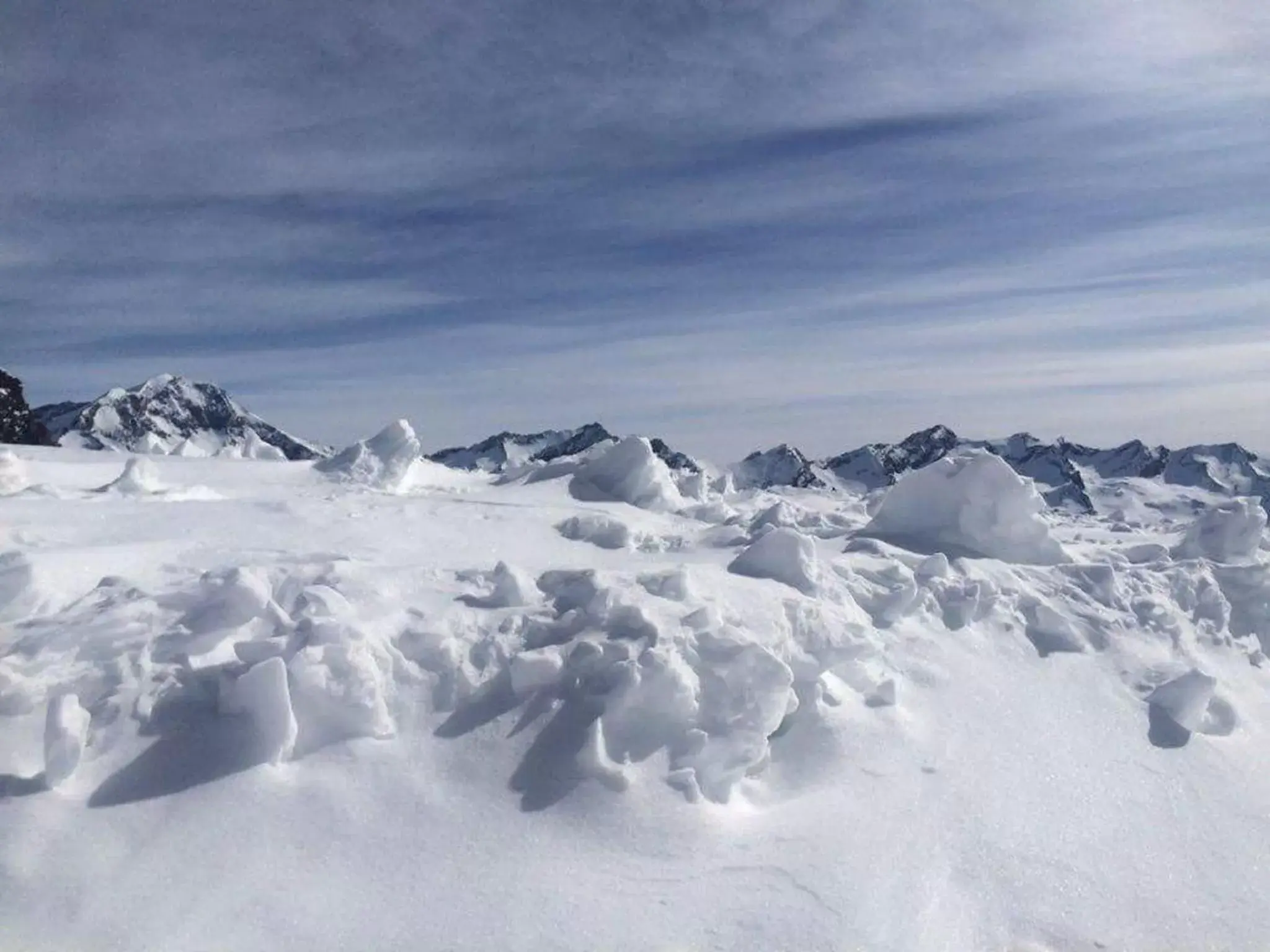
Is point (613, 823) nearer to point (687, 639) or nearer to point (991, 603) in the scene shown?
point (687, 639)

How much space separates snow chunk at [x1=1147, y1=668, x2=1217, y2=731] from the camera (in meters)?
9.52

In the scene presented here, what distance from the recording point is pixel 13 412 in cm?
2381

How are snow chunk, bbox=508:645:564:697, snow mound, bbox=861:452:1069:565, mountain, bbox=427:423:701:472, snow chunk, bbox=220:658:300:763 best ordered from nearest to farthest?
snow chunk, bbox=220:658:300:763 → snow chunk, bbox=508:645:564:697 → snow mound, bbox=861:452:1069:565 → mountain, bbox=427:423:701:472

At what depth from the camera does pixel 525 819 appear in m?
6.71

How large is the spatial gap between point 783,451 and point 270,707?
16880cm

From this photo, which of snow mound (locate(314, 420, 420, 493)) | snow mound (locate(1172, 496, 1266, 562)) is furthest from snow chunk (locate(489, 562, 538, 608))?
snow mound (locate(1172, 496, 1266, 562))

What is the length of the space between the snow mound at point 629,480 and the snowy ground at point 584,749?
3.42 metres

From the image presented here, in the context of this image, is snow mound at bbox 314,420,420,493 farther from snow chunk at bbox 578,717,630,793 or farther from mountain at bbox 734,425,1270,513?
mountain at bbox 734,425,1270,513

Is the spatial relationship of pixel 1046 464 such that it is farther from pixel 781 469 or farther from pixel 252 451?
pixel 252 451

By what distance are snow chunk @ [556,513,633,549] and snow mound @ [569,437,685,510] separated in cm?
244

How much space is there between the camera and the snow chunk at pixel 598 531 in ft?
38.1

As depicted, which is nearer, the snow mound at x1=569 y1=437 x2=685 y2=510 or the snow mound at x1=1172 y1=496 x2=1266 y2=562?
the snow mound at x1=1172 y1=496 x2=1266 y2=562

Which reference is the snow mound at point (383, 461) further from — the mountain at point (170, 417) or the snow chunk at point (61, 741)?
the mountain at point (170, 417)

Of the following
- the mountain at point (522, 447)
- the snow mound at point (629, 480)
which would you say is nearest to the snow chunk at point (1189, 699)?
the snow mound at point (629, 480)
